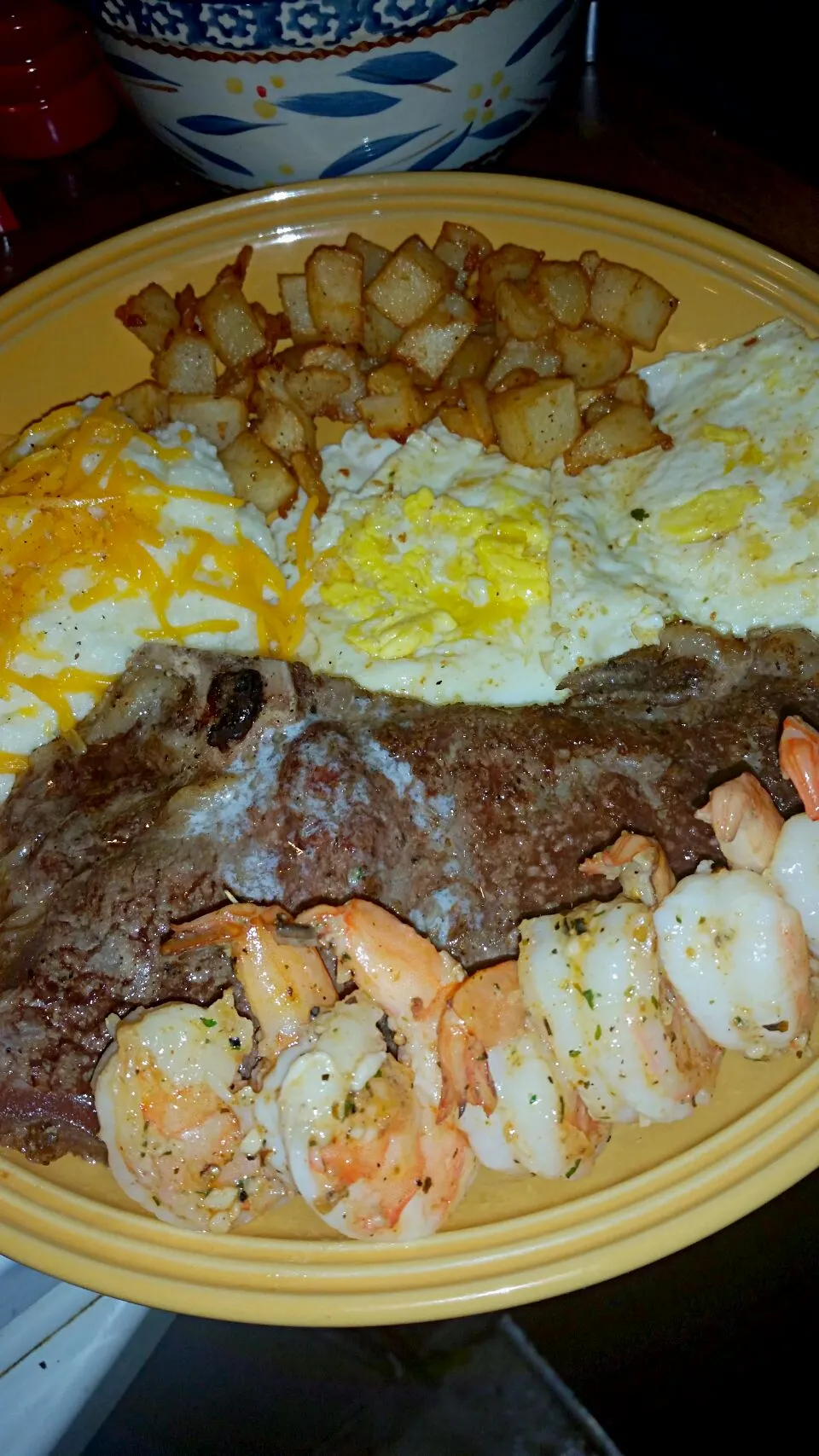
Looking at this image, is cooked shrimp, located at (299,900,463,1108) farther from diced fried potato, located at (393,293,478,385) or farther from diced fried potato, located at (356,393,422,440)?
diced fried potato, located at (393,293,478,385)

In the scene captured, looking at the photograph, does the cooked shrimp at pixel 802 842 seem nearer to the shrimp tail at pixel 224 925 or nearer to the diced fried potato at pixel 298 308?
the shrimp tail at pixel 224 925

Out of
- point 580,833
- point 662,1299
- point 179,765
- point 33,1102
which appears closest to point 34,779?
point 179,765

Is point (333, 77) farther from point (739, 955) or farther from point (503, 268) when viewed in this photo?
point (739, 955)

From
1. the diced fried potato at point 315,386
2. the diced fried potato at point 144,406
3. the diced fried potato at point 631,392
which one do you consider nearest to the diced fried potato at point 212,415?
the diced fried potato at point 144,406

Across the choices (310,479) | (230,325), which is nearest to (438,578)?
(310,479)

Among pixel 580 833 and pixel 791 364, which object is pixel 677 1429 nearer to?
pixel 580 833
